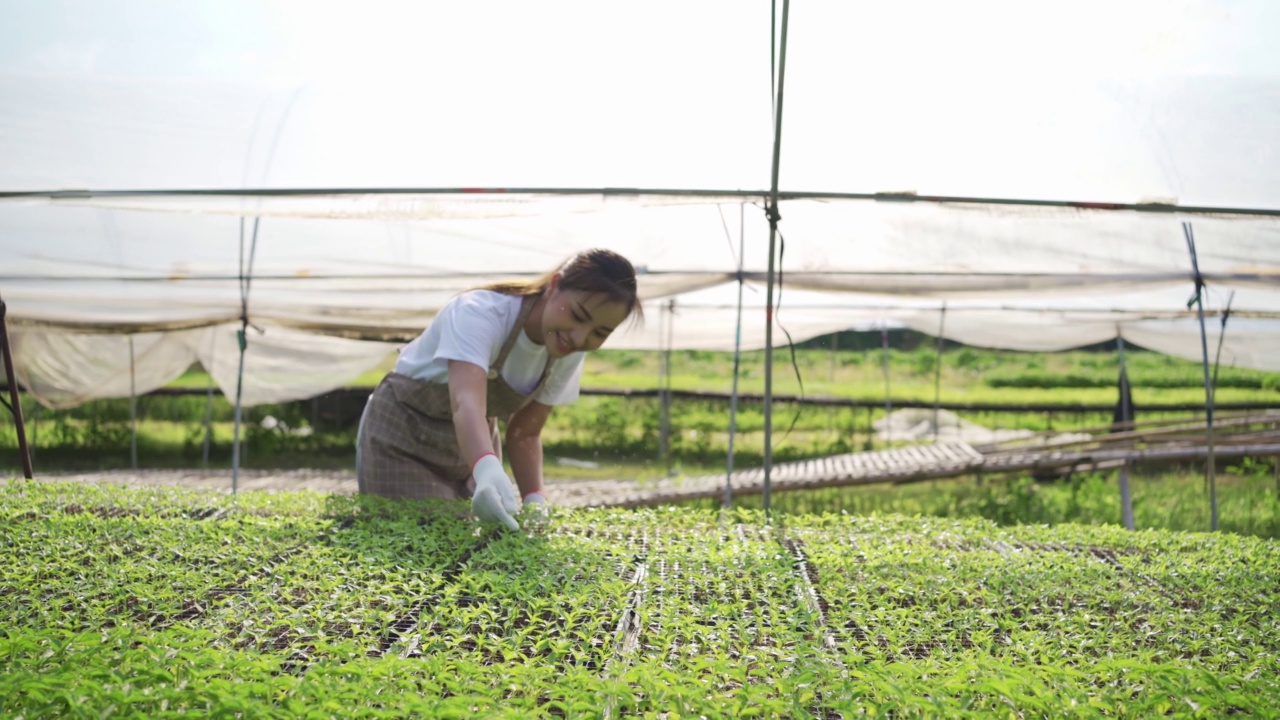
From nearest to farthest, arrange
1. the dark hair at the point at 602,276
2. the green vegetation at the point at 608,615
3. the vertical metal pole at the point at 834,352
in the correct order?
1. the green vegetation at the point at 608,615
2. the dark hair at the point at 602,276
3. the vertical metal pole at the point at 834,352

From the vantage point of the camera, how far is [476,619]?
1892 mm

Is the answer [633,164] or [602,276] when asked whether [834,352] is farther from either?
[602,276]

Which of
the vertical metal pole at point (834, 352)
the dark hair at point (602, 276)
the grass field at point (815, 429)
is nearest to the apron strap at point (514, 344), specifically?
the dark hair at point (602, 276)

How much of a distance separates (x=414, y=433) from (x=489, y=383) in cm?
30

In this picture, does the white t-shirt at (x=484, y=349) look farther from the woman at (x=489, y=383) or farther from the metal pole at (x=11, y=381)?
the metal pole at (x=11, y=381)

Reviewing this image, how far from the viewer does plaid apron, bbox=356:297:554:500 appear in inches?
116

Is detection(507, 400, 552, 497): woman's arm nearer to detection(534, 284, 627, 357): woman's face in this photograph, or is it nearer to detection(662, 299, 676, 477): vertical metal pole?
detection(534, 284, 627, 357): woman's face

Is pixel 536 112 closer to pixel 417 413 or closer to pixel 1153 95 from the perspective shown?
pixel 417 413

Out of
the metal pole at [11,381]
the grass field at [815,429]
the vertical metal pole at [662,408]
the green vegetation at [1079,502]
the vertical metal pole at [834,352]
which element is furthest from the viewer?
the vertical metal pole at [834,352]

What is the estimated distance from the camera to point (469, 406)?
254 cm

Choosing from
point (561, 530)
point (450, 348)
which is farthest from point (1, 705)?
point (561, 530)

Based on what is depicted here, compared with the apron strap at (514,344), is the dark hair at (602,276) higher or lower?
higher

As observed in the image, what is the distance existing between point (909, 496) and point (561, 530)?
21.6 feet

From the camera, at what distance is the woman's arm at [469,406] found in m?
2.54
